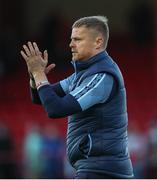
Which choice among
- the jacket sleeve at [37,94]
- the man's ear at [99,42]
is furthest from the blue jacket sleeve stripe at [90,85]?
the jacket sleeve at [37,94]

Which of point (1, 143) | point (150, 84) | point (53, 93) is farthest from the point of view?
point (150, 84)

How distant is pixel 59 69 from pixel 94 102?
38.5 ft

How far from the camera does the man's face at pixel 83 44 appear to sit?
6.01 metres

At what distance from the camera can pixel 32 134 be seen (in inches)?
548

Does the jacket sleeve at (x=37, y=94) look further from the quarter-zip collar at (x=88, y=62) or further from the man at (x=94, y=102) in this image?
the quarter-zip collar at (x=88, y=62)

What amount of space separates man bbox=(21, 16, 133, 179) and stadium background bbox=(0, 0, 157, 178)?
611cm

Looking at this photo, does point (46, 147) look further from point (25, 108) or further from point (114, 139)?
point (114, 139)

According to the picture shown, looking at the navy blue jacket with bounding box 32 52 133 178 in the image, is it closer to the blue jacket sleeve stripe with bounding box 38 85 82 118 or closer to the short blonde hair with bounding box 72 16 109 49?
the blue jacket sleeve stripe with bounding box 38 85 82 118

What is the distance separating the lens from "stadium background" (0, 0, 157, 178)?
1336 cm

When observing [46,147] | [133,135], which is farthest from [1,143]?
[133,135]

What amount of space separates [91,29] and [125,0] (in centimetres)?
1451

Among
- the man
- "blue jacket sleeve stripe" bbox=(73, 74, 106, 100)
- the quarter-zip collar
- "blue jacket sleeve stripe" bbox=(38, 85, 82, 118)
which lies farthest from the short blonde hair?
"blue jacket sleeve stripe" bbox=(38, 85, 82, 118)

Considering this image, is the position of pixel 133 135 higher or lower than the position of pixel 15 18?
lower

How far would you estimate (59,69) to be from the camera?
17.6 m
